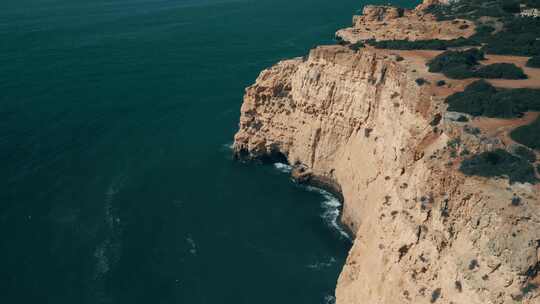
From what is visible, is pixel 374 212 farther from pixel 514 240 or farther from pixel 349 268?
pixel 514 240

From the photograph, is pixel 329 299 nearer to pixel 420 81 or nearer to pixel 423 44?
pixel 420 81

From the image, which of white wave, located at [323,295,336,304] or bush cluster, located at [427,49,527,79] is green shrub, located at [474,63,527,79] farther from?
white wave, located at [323,295,336,304]

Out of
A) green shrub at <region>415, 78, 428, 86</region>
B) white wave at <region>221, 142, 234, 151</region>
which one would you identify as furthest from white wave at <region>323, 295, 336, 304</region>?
white wave at <region>221, 142, 234, 151</region>

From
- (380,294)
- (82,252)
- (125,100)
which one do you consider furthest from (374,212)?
(125,100)

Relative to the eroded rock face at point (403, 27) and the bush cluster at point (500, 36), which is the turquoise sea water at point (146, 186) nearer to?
the bush cluster at point (500, 36)

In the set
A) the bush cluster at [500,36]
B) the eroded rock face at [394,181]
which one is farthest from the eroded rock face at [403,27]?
the eroded rock face at [394,181]

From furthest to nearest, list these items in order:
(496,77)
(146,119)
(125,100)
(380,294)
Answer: (125,100) → (146,119) → (496,77) → (380,294)
